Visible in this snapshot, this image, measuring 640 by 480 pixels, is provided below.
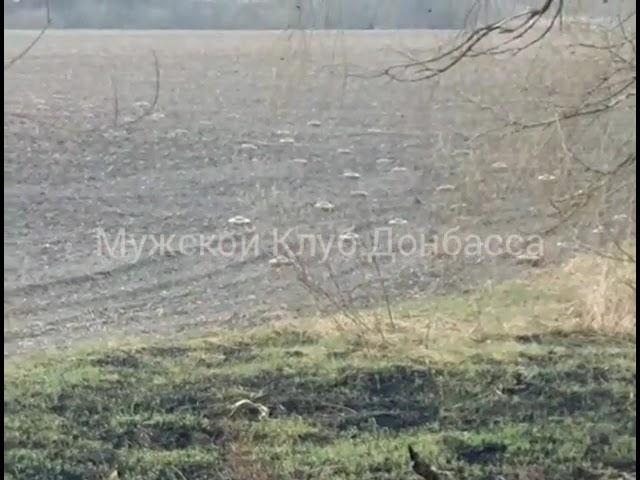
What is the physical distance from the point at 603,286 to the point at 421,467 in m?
0.48

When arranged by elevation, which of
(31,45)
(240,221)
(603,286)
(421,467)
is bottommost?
(421,467)

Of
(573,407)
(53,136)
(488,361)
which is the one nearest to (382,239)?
(488,361)

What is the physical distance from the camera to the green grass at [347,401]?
1.80m

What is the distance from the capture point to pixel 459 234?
6.31ft

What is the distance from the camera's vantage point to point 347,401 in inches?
A: 73.4

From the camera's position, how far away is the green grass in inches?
70.8

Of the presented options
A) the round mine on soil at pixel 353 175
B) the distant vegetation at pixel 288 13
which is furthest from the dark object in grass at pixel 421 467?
the distant vegetation at pixel 288 13

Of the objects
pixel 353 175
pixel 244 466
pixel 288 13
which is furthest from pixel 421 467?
pixel 288 13

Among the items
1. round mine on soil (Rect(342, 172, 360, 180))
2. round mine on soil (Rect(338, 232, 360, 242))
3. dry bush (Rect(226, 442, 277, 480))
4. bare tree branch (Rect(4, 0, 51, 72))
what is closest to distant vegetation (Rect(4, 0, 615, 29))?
bare tree branch (Rect(4, 0, 51, 72))

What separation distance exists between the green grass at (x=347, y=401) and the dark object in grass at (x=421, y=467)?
16 mm

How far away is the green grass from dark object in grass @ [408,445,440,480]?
2 centimetres

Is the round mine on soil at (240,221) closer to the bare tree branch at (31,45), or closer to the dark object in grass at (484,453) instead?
the bare tree branch at (31,45)

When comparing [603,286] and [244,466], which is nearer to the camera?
[244,466]

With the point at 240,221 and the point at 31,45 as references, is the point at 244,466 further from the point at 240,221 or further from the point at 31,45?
the point at 31,45
